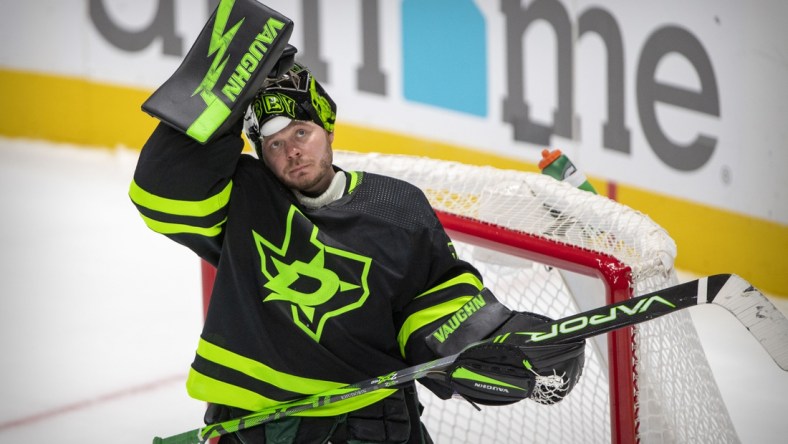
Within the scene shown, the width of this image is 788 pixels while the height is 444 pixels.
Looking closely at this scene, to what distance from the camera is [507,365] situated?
141cm

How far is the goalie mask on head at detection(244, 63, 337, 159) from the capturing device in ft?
4.82

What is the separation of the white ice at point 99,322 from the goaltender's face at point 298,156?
1006mm

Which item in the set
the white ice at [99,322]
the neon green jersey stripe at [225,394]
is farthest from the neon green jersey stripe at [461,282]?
the white ice at [99,322]

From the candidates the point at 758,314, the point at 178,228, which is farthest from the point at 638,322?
the point at 178,228

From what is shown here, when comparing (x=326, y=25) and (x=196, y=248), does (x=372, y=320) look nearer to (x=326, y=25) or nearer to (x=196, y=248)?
(x=196, y=248)

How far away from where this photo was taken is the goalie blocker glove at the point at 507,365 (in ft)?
4.59

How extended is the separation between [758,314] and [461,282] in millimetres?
386

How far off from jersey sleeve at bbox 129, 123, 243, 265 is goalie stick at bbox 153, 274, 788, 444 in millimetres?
264

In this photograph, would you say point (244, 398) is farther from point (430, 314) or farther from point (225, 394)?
point (430, 314)

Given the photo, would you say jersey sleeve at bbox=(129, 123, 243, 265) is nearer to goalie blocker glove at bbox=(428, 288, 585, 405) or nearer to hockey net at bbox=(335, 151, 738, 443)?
goalie blocker glove at bbox=(428, 288, 585, 405)

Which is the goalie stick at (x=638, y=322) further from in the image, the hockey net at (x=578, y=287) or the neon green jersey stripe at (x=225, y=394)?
the hockey net at (x=578, y=287)

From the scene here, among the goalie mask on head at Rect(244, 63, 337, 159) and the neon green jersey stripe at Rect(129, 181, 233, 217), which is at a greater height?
the goalie mask on head at Rect(244, 63, 337, 159)

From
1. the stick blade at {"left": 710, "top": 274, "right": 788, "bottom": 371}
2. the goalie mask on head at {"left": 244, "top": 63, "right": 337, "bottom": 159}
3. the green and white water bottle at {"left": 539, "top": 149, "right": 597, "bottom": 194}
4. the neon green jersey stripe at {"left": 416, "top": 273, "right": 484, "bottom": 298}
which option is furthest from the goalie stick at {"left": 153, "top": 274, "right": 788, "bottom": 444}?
the green and white water bottle at {"left": 539, "top": 149, "right": 597, "bottom": 194}

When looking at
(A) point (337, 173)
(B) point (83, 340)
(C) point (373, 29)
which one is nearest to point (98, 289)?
(B) point (83, 340)
